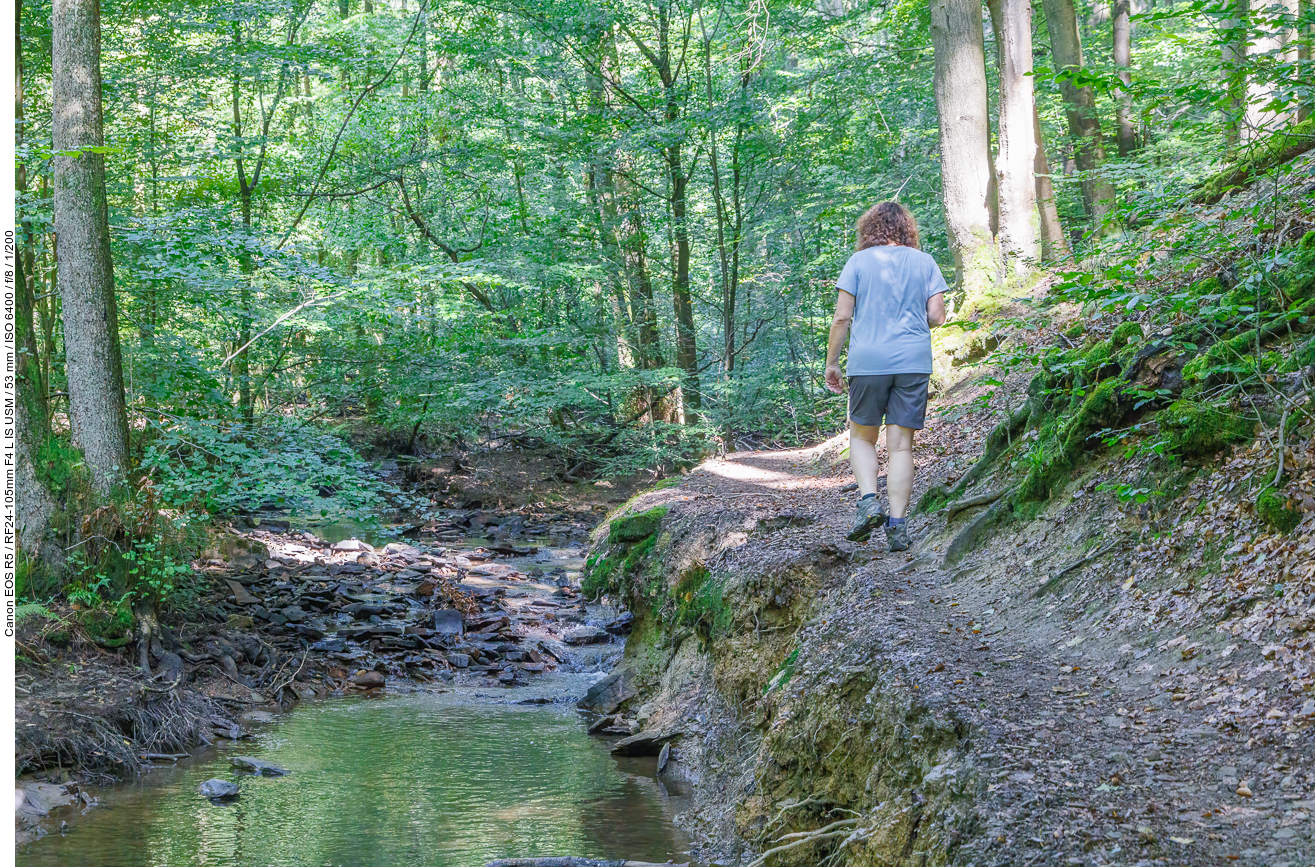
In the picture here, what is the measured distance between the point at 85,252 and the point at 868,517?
8249mm

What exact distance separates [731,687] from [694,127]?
13388 millimetres

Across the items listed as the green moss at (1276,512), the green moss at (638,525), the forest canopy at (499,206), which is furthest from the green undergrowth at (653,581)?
the green moss at (1276,512)

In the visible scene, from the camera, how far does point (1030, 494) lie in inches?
242

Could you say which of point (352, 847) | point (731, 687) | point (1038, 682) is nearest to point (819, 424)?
point (731, 687)

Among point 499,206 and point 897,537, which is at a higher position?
point 499,206

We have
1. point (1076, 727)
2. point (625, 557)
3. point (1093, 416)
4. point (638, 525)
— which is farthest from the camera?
point (625, 557)

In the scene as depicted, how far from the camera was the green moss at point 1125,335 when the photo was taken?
5828mm

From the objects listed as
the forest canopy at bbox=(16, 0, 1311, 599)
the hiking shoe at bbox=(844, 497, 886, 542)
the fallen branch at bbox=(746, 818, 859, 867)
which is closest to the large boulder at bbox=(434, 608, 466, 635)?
the forest canopy at bbox=(16, 0, 1311, 599)

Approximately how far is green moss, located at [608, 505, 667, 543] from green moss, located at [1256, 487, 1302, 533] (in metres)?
7.49

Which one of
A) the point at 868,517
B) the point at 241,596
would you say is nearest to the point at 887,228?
the point at 868,517

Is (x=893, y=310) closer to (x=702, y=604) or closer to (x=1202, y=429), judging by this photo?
(x=1202, y=429)

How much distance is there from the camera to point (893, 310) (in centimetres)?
591

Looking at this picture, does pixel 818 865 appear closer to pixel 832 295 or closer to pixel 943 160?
pixel 943 160

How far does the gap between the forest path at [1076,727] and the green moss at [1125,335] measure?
129cm
